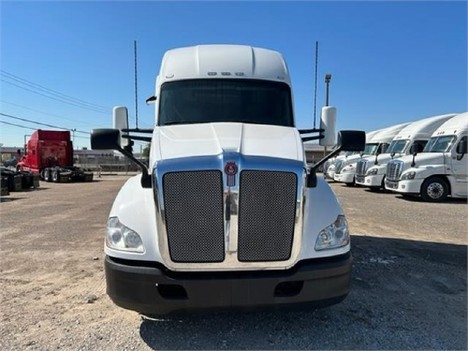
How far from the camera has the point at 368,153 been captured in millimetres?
22625

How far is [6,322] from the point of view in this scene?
151 inches

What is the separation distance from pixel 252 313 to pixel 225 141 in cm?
171

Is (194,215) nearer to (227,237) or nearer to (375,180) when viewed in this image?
(227,237)

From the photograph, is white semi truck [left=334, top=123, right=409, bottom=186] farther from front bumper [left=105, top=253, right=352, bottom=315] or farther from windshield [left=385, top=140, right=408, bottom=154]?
front bumper [left=105, top=253, right=352, bottom=315]

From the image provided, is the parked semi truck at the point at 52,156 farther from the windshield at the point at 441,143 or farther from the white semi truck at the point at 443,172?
the windshield at the point at 441,143

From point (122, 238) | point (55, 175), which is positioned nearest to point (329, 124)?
point (122, 238)

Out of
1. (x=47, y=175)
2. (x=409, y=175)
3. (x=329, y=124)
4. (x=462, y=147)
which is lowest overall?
(x=47, y=175)

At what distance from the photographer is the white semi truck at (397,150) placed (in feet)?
58.9

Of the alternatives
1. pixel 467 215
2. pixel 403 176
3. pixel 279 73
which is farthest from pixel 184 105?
pixel 403 176

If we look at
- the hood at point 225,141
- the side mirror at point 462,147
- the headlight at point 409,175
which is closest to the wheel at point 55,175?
the headlight at point 409,175

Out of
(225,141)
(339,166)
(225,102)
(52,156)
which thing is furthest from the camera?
(52,156)

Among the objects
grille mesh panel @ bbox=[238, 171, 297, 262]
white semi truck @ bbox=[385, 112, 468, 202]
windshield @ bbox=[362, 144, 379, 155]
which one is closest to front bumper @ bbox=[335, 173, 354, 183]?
windshield @ bbox=[362, 144, 379, 155]

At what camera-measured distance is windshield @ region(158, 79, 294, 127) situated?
4773 millimetres

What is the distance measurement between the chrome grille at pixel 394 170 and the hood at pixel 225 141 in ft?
40.4
